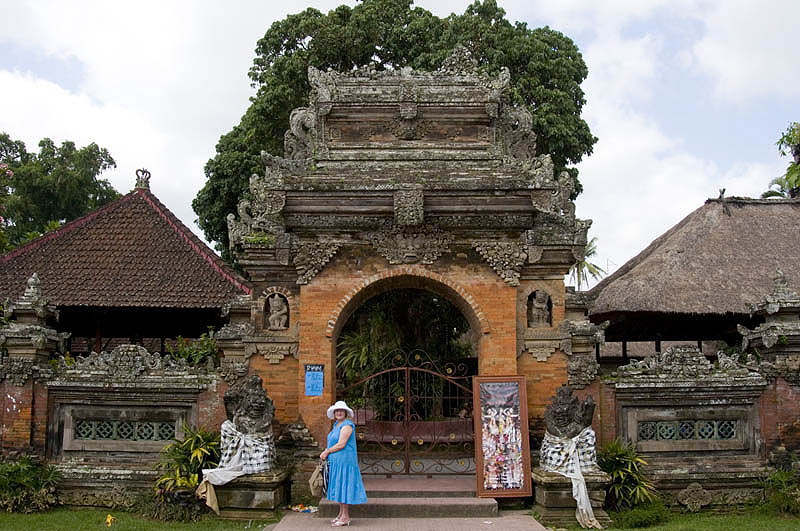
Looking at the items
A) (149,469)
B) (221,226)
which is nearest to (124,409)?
(149,469)

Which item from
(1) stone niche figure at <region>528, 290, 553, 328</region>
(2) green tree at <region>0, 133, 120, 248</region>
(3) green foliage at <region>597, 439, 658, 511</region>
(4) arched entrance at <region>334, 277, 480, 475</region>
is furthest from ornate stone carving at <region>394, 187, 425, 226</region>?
(2) green tree at <region>0, 133, 120, 248</region>

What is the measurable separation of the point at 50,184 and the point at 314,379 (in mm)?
23648

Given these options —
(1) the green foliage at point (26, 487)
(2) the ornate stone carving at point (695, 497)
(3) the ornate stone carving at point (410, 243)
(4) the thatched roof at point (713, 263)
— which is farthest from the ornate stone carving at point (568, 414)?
(1) the green foliage at point (26, 487)

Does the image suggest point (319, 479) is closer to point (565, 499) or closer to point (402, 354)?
point (565, 499)

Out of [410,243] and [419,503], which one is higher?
[410,243]

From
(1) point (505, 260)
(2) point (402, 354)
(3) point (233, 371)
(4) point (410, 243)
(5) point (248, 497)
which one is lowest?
(5) point (248, 497)

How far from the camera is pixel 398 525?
8344mm

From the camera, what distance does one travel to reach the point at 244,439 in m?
8.91

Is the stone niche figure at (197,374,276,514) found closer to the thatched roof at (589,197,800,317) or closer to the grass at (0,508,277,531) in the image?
the grass at (0,508,277,531)

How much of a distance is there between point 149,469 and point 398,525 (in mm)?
3771

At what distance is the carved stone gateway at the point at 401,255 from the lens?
9703 millimetres

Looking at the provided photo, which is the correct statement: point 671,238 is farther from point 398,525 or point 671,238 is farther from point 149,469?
point 149,469

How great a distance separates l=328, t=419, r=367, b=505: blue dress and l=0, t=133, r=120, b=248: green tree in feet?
78.7

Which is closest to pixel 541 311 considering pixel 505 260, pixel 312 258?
pixel 505 260
